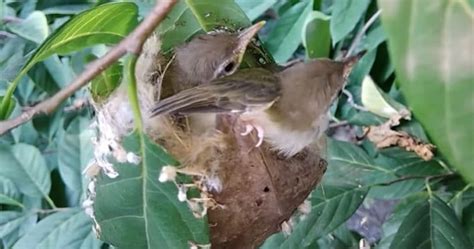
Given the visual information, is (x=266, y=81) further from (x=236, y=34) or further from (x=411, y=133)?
(x=411, y=133)

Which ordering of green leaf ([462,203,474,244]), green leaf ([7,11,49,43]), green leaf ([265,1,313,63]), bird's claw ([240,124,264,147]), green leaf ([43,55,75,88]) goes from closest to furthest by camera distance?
bird's claw ([240,124,264,147]) < green leaf ([462,203,474,244]) < green leaf ([7,11,49,43]) < green leaf ([265,1,313,63]) < green leaf ([43,55,75,88])

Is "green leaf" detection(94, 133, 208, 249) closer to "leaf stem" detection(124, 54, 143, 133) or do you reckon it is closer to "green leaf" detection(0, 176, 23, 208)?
"leaf stem" detection(124, 54, 143, 133)

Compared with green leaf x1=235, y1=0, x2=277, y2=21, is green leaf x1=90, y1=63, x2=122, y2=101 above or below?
above

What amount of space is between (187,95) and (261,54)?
0.69 feet

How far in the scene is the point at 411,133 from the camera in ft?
4.50

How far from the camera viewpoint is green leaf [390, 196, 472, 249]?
1.20 metres

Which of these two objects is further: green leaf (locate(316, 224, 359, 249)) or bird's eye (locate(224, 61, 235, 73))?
green leaf (locate(316, 224, 359, 249))

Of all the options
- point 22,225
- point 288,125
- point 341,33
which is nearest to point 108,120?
point 288,125

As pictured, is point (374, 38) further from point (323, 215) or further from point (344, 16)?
point (323, 215)

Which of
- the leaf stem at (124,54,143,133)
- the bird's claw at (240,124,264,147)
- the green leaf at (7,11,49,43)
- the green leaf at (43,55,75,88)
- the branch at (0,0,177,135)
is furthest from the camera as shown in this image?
the green leaf at (43,55,75,88)

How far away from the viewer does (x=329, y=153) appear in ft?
4.51

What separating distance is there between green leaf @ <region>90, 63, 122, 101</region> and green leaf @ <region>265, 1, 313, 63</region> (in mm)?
654

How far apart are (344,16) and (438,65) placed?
0.95 metres

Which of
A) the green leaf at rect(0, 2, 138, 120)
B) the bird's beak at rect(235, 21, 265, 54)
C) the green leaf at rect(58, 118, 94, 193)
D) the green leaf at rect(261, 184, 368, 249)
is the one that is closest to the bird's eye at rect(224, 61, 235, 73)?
the bird's beak at rect(235, 21, 265, 54)
